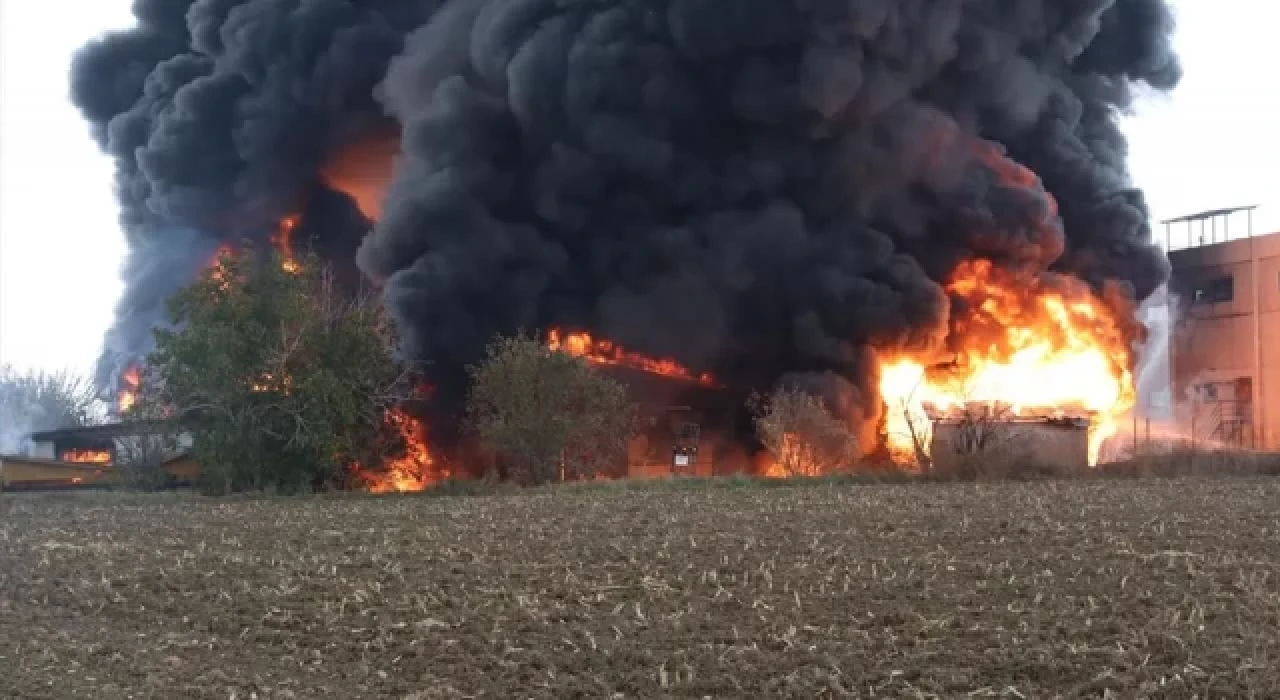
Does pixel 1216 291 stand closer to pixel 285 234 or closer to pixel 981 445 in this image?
pixel 981 445

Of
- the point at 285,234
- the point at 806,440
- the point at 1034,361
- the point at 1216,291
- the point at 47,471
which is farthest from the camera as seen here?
the point at 285,234

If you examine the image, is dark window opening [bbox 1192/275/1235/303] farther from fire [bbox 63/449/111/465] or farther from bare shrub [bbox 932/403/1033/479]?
fire [bbox 63/449/111/465]

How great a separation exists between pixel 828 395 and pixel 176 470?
2277 centimetres

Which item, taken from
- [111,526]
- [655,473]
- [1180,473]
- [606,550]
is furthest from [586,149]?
[606,550]

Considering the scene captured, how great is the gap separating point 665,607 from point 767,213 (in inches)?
1598

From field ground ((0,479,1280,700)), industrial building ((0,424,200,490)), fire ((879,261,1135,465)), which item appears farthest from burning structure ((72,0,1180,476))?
field ground ((0,479,1280,700))

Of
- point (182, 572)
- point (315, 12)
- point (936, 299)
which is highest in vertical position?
point (315, 12)

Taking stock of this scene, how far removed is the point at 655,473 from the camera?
52156 millimetres

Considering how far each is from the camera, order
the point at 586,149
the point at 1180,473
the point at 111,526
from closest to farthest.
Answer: the point at 111,526 → the point at 1180,473 → the point at 586,149

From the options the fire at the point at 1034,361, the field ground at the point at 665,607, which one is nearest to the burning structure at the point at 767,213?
the fire at the point at 1034,361

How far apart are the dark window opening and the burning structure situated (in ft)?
21.2

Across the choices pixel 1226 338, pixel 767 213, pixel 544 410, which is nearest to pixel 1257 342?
pixel 1226 338

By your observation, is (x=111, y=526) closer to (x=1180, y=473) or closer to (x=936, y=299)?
(x=1180, y=473)

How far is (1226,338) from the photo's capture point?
59781mm
